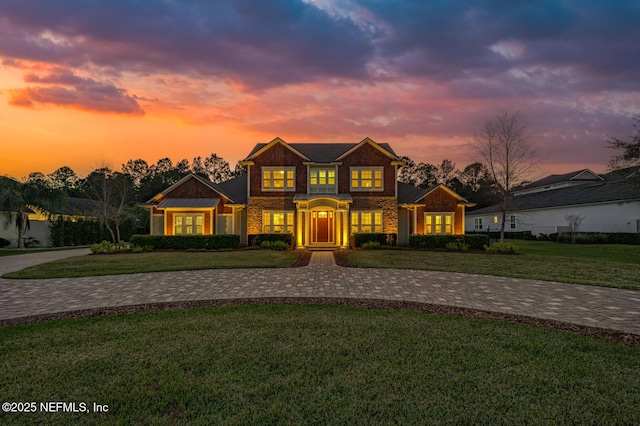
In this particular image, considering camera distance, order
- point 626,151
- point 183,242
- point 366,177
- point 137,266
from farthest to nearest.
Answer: point 366,177, point 183,242, point 626,151, point 137,266

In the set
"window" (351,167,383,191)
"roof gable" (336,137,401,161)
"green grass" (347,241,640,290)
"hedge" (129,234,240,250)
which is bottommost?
"green grass" (347,241,640,290)

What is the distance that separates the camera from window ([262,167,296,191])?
23.0 metres

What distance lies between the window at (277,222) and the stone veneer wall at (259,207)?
37 centimetres

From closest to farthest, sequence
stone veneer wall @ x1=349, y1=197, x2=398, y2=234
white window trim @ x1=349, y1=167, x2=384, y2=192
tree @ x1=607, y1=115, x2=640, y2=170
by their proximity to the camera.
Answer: tree @ x1=607, y1=115, x2=640, y2=170 < stone veneer wall @ x1=349, y1=197, x2=398, y2=234 < white window trim @ x1=349, y1=167, x2=384, y2=192

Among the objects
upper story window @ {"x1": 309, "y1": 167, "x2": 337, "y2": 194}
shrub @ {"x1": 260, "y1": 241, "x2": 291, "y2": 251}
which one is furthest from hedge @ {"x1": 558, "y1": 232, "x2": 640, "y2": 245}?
shrub @ {"x1": 260, "y1": 241, "x2": 291, "y2": 251}

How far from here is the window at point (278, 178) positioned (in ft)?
75.6

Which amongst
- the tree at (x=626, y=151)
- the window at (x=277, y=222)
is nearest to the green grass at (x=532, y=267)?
the tree at (x=626, y=151)

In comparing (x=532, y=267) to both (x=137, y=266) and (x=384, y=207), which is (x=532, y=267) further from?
(x=137, y=266)

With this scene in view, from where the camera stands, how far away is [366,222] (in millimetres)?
22859

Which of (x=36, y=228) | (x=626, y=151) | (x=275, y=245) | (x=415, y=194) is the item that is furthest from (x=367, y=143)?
Result: (x=36, y=228)

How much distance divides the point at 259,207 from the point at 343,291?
50.5 ft

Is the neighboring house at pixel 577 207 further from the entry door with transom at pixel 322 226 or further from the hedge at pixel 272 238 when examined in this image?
the hedge at pixel 272 238

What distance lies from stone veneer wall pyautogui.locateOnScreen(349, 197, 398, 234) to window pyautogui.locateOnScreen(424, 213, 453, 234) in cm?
268

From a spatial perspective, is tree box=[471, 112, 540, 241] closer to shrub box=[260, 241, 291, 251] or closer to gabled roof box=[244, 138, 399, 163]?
gabled roof box=[244, 138, 399, 163]
